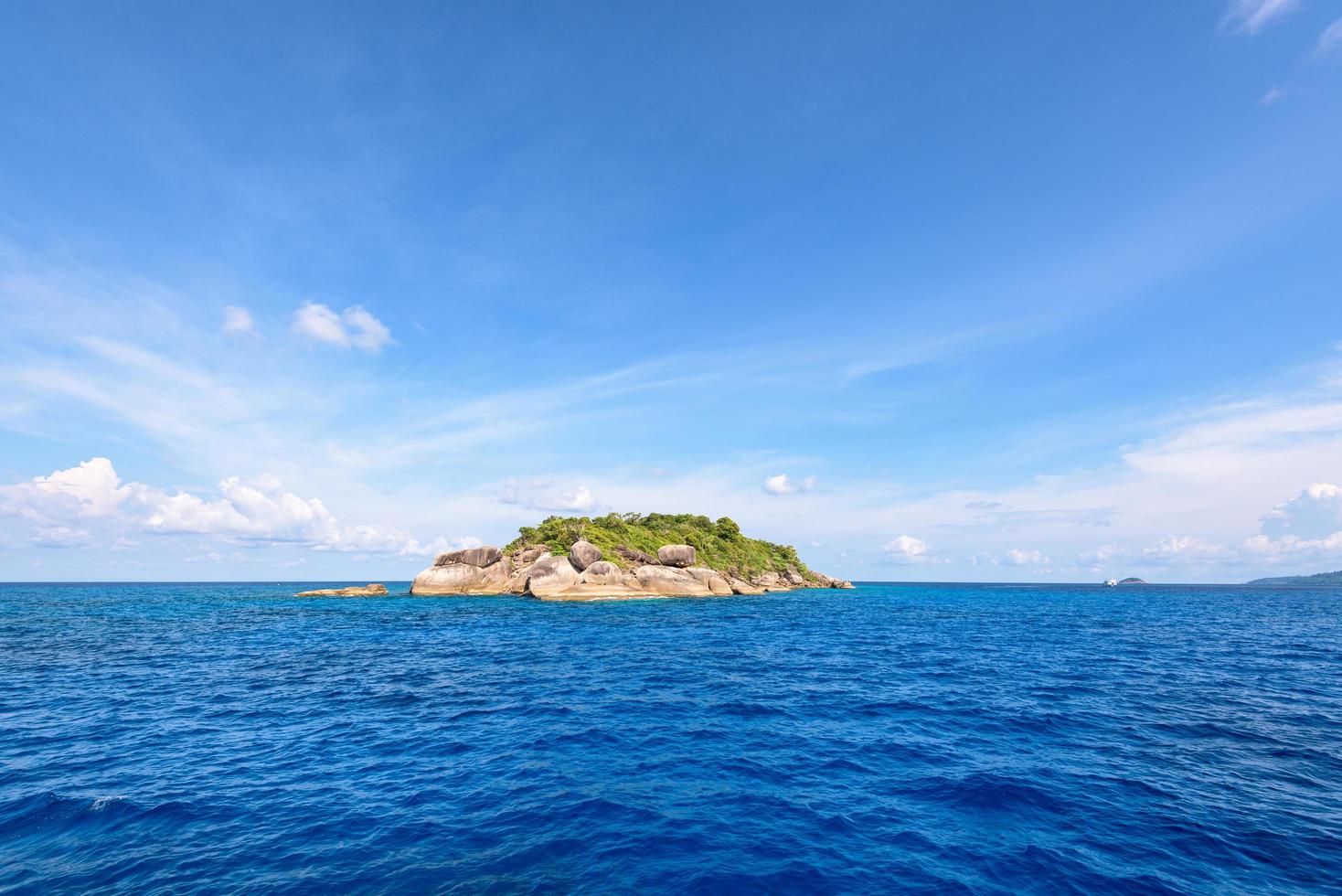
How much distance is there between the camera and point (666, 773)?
1406cm

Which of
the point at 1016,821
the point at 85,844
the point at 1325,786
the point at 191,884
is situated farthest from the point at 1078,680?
the point at 85,844

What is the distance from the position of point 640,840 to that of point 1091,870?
812 cm

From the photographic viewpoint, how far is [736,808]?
12133 mm

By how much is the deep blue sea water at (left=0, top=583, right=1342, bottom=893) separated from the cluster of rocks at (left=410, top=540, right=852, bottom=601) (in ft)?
123

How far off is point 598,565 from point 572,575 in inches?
134

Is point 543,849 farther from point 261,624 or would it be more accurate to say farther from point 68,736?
point 261,624

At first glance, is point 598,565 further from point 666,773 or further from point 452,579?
point 666,773

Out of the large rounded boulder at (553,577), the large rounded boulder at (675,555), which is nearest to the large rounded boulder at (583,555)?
the large rounded boulder at (553,577)

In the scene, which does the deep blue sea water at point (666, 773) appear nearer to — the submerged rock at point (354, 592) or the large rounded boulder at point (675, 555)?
the large rounded boulder at point (675, 555)

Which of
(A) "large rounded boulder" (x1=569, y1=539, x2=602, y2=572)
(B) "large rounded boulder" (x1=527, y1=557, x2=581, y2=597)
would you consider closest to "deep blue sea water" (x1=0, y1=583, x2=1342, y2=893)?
(B) "large rounded boulder" (x1=527, y1=557, x2=581, y2=597)

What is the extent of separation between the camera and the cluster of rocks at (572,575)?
68188 millimetres

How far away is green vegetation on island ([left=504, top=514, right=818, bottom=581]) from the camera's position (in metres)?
80.8

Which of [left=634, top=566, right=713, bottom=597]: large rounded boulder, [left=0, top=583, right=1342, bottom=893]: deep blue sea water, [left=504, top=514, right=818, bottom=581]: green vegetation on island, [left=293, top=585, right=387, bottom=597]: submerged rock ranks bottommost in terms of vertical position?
[left=0, top=583, right=1342, bottom=893]: deep blue sea water

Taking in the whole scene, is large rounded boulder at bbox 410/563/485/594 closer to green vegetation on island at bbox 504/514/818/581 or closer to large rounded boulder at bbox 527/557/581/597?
green vegetation on island at bbox 504/514/818/581
